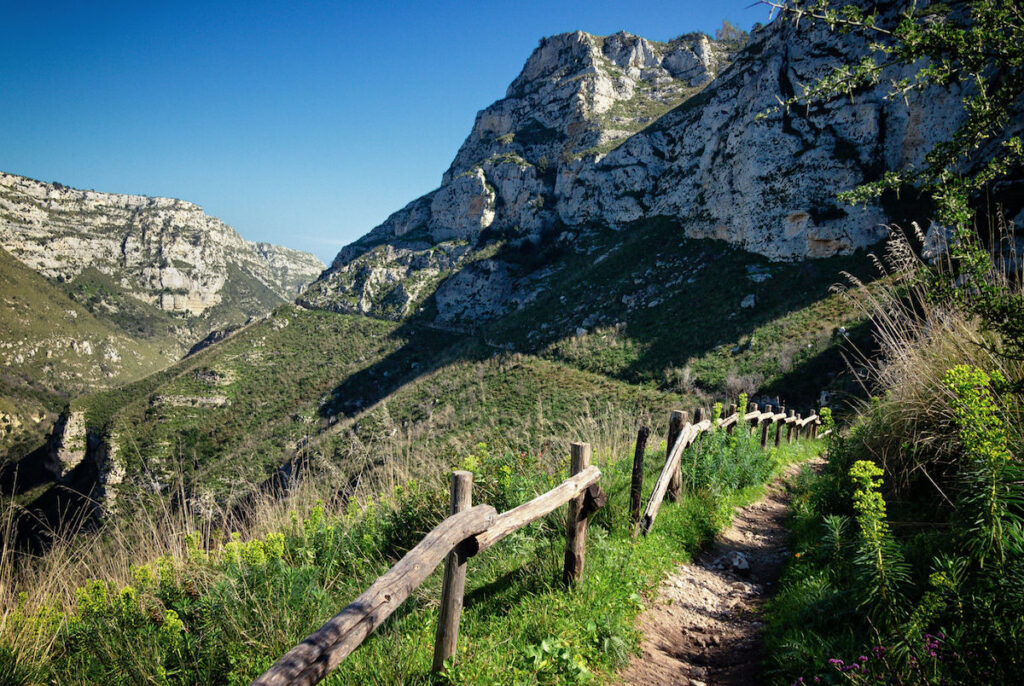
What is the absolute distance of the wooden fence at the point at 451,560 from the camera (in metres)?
1.74

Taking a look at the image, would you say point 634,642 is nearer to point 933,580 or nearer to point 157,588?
point 933,580

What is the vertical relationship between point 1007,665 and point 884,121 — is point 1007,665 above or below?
below

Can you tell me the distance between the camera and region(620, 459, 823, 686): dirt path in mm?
3162

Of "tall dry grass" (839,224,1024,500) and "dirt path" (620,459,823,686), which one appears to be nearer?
"dirt path" (620,459,823,686)

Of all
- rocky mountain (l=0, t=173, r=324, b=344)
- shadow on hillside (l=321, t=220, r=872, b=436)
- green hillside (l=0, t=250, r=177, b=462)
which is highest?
rocky mountain (l=0, t=173, r=324, b=344)

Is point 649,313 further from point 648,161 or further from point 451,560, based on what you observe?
point 451,560

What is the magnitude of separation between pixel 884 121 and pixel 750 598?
4116cm

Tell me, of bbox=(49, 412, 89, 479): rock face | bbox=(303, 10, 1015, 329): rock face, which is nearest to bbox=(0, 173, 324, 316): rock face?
bbox=(303, 10, 1015, 329): rock face

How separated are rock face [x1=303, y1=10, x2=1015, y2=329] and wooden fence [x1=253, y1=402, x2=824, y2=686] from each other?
13307 mm

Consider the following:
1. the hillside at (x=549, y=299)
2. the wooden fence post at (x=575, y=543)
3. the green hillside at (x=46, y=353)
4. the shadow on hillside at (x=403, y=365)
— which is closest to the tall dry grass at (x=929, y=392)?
the wooden fence post at (x=575, y=543)

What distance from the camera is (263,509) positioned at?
562 cm

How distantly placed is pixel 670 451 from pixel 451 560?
12.6 ft

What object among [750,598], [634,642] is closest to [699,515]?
[750,598]

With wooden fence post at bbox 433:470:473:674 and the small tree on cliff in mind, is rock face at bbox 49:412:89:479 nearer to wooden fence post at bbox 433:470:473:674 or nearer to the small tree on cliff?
wooden fence post at bbox 433:470:473:674
